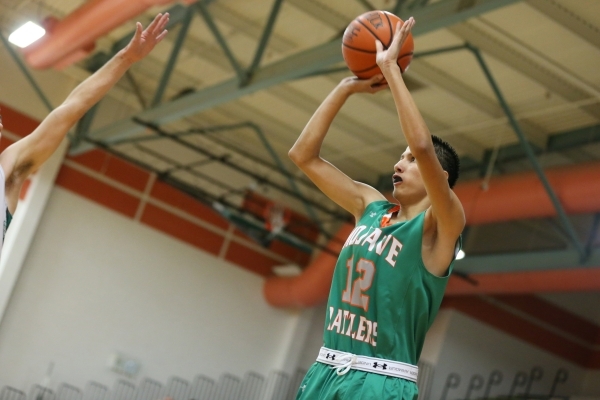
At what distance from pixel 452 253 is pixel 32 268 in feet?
38.5

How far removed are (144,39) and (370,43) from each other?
1064 millimetres

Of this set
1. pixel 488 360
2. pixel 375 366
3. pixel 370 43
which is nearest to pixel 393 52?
pixel 370 43

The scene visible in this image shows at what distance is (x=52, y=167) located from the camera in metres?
14.1

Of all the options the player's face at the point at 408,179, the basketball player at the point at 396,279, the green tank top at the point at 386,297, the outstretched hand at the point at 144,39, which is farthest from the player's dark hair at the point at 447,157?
the outstretched hand at the point at 144,39

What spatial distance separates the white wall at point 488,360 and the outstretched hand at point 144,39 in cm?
1172

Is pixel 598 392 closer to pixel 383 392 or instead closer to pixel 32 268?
pixel 32 268

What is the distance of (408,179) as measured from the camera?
11.4ft

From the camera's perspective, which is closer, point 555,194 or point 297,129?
point 555,194

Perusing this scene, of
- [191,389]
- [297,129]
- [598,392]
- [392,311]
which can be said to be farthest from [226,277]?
[392,311]

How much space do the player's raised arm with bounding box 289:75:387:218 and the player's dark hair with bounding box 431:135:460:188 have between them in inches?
14.8

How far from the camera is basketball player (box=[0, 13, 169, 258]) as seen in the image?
3.44 m

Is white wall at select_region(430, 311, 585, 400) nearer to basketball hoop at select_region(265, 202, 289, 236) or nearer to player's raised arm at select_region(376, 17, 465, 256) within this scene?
basketball hoop at select_region(265, 202, 289, 236)

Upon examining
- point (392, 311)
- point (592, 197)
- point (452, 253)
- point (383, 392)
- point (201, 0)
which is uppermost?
point (201, 0)

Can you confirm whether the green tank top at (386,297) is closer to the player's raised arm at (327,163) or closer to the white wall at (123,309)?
the player's raised arm at (327,163)
